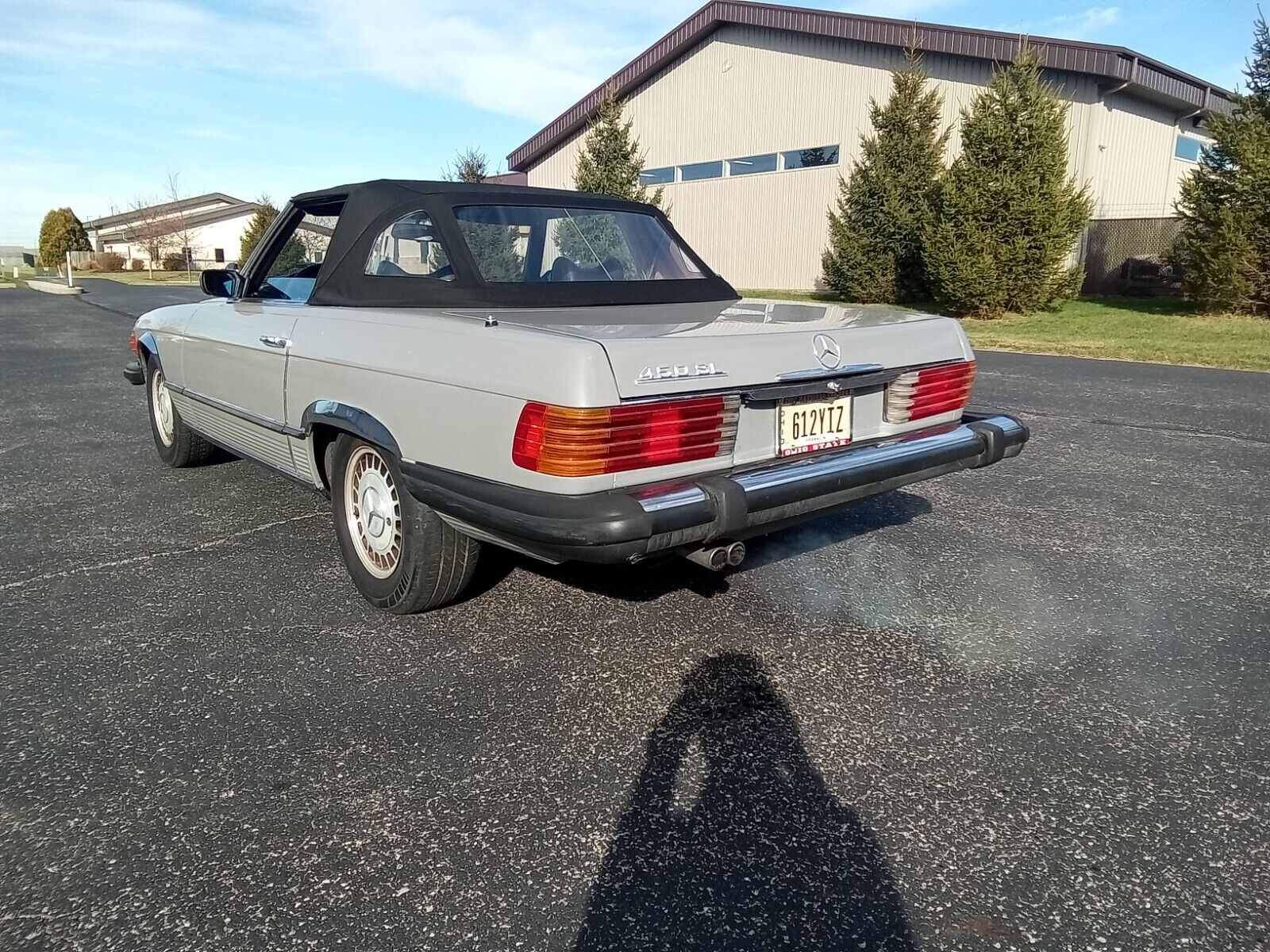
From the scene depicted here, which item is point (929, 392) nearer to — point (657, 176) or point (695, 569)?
point (695, 569)

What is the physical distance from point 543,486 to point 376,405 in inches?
34.0

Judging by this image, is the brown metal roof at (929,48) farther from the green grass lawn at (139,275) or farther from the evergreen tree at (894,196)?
the green grass lawn at (139,275)

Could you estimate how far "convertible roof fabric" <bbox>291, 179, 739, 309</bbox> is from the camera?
11.2 feet

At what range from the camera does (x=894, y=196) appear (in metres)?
20.1

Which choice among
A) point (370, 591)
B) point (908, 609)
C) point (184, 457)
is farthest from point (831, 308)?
point (184, 457)

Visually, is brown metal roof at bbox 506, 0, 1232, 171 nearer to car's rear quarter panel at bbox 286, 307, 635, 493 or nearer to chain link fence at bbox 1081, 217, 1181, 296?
chain link fence at bbox 1081, 217, 1181, 296

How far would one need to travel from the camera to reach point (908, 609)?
11.5 ft

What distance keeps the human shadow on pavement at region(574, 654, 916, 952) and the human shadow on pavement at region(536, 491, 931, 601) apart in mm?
881

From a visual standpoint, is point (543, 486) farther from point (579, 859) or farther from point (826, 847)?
point (826, 847)

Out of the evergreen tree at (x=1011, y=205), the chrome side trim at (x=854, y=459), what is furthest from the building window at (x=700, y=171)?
the chrome side trim at (x=854, y=459)

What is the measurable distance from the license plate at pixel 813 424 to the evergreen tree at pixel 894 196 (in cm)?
1785

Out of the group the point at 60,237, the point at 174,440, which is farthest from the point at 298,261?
the point at 60,237

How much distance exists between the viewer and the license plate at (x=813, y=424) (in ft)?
9.73

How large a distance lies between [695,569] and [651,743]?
1.40 m
